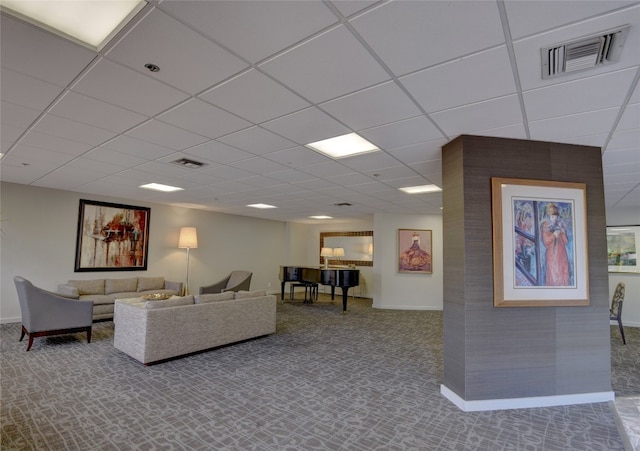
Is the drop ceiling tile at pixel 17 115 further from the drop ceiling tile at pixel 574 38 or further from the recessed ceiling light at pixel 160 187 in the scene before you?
the drop ceiling tile at pixel 574 38

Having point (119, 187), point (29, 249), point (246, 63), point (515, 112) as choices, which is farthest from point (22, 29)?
point (29, 249)

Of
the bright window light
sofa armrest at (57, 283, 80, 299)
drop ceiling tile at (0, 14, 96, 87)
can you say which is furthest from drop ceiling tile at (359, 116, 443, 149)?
sofa armrest at (57, 283, 80, 299)

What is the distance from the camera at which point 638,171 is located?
4.08 m

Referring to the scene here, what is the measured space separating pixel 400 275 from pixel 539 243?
536cm

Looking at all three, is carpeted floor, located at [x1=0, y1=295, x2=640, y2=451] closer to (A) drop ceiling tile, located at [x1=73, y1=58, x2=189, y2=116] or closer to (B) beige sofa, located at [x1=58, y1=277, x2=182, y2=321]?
(B) beige sofa, located at [x1=58, y1=277, x2=182, y2=321]

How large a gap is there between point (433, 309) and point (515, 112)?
651 centimetres

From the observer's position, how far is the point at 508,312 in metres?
2.94

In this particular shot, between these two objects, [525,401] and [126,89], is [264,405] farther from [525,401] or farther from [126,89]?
[126,89]

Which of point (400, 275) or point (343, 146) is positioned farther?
point (400, 275)

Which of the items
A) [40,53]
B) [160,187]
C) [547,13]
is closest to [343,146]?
[547,13]

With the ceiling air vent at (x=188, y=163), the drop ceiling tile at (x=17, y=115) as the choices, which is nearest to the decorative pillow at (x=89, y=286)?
the ceiling air vent at (x=188, y=163)

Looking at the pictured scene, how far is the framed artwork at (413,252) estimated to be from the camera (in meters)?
8.27

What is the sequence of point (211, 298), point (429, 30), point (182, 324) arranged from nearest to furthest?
point (429, 30), point (182, 324), point (211, 298)

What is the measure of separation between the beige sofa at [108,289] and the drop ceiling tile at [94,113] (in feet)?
12.9
